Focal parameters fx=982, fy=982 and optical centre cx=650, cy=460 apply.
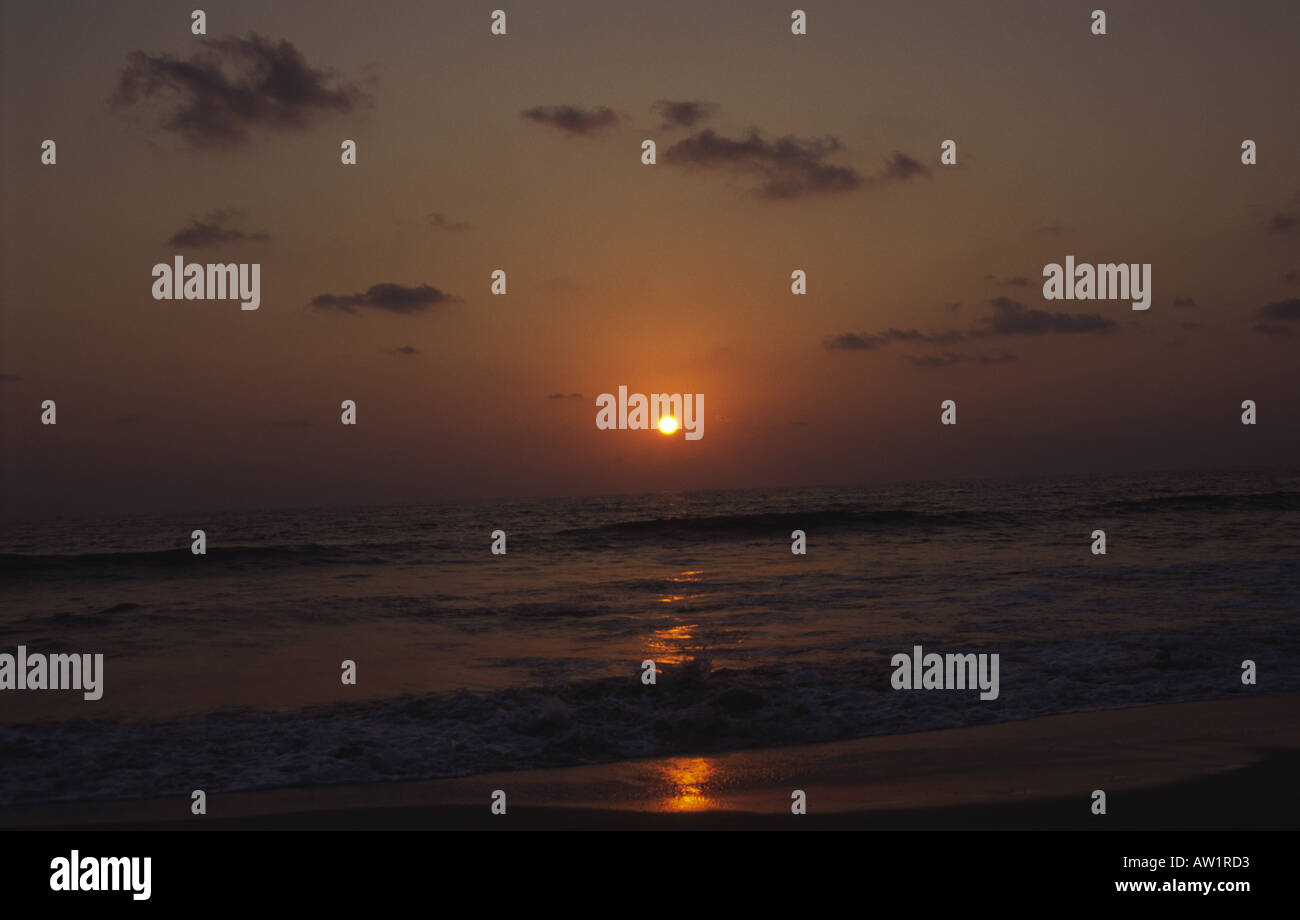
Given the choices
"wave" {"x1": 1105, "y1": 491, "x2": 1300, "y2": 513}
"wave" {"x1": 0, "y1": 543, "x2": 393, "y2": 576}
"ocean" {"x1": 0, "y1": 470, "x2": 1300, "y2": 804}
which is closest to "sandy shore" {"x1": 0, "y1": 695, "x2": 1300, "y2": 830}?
"ocean" {"x1": 0, "y1": 470, "x2": 1300, "y2": 804}

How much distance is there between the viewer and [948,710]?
39.7 ft

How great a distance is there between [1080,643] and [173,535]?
4151 cm

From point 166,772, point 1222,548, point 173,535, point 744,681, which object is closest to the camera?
point 166,772

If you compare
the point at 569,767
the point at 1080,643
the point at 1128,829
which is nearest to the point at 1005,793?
the point at 1128,829

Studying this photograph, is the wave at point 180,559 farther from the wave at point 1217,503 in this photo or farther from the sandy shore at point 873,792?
the wave at point 1217,503

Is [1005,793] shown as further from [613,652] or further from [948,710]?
[613,652]

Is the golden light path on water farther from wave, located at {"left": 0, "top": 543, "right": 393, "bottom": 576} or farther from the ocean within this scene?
wave, located at {"left": 0, "top": 543, "right": 393, "bottom": 576}

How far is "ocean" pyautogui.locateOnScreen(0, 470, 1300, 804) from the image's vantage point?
11023 millimetres

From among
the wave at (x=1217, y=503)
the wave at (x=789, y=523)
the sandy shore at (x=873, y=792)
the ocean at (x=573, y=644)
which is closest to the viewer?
the sandy shore at (x=873, y=792)

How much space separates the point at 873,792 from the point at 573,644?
28.5 feet

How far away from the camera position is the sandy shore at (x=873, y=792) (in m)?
8.11

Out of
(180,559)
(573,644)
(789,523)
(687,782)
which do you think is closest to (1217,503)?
(789,523)

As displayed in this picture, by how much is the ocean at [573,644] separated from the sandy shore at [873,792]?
63 cm

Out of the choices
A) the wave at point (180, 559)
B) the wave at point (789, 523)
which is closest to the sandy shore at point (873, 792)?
the wave at point (180, 559)
